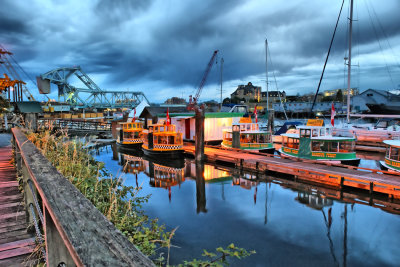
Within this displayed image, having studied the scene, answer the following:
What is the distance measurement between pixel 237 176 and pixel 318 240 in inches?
390

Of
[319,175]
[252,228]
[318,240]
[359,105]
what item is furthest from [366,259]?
[359,105]

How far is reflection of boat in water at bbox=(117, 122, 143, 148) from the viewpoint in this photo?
112 ft

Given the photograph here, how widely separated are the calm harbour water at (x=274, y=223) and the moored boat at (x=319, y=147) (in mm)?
4395

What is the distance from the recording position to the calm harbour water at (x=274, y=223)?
9.06 m

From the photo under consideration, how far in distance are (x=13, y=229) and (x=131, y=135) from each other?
Answer: 31.1 meters

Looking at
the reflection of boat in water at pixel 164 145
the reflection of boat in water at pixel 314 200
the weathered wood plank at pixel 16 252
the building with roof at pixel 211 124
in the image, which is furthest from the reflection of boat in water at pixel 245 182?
the weathered wood plank at pixel 16 252

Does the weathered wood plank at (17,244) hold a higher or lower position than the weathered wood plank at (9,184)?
lower

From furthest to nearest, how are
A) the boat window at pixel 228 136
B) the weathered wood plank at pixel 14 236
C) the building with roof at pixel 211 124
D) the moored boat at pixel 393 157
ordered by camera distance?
the building with roof at pixel 211 124, the boat window at pixel 228 136, the moored boat at pixel 393 157, the weathered wood plank at pixel 14 236

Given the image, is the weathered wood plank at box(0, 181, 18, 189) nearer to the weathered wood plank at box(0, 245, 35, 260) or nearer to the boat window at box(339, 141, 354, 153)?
the weathered wood plank at box(0, 245, 35, 260)

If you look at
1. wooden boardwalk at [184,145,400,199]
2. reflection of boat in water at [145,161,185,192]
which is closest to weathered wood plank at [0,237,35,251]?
reflection of boat in water at [145,161,185,192]

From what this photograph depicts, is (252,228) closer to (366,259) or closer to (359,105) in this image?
(366,259)

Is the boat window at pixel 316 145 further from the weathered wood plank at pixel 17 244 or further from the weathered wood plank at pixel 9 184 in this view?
the weathered wood plank at pixel 17 244

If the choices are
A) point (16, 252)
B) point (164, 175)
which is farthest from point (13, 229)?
point (164, 175)

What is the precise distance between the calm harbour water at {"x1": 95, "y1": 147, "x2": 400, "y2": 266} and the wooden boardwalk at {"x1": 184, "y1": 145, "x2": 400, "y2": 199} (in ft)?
3.12
